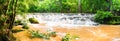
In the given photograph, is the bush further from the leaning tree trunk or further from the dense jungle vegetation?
the leaning tree trunk

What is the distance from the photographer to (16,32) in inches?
453

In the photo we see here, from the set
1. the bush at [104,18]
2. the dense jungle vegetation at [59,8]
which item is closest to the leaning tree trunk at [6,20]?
the dense jungle vegetation at [59,8]

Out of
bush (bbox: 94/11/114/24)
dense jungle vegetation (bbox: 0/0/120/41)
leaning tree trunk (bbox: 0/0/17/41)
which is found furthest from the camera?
bush (bbox: 94/11/114/24)

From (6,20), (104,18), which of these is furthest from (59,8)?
(6,20)

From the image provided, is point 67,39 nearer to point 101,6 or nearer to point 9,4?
point 9,4

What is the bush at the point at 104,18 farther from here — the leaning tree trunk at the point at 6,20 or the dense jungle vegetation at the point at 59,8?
the leaning tree trunk at the point at 6,20

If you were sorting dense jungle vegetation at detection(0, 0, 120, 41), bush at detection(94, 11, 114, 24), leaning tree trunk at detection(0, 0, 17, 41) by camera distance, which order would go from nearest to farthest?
1. leaning tree trunk at detection(0, 0, 17, 41)
2. dense jungle vegetation at detection(0, 0, 120, 41)
3. bush at detection(94, 11, 114, 24)

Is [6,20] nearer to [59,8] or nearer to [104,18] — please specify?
[104,18]

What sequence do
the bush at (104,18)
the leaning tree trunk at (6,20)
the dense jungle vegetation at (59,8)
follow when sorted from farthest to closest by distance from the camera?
the bush at (104,18) → the dense jungle vegetation at (59,8) → the leaning tree trunk at (6,20)

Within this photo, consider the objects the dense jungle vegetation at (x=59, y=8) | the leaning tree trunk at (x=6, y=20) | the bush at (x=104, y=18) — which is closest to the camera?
the leaning tree trunk at (x=6, y=20)

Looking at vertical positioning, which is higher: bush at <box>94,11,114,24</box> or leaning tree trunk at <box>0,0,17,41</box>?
leaning tree trunk at <box>0,0,17,41</box>

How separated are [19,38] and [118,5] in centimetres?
2002

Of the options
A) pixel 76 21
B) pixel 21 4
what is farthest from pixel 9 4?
pixel 76 21

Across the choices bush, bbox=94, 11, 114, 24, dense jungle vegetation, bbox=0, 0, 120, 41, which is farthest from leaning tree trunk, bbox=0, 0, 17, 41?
bush, bbox=94, 11, 114, 24
